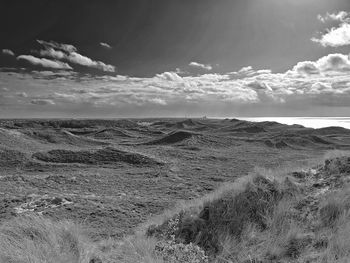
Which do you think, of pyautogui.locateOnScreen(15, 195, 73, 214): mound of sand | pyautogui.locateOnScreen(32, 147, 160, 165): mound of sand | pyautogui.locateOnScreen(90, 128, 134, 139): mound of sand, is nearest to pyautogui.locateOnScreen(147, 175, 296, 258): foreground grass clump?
pyautogui.locateOnScreen(15, 195, 73, 214): mound of sand

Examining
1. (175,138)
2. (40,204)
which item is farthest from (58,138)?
(40,204)

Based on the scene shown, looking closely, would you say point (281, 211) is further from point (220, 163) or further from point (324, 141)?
point (324, 141)

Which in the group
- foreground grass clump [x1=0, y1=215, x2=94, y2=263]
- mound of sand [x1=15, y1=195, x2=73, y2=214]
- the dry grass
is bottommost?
mound of sand [x1=15, y1=195, x2=73, y2=214]

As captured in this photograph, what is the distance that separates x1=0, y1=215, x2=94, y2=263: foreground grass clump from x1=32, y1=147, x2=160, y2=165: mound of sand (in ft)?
69.2

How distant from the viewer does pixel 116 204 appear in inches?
523

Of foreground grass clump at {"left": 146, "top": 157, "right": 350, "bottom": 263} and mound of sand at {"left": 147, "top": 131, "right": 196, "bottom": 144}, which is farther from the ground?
foreground grass clump at {"left": 146, "top": 157, "right": 350, "bottom": 263}

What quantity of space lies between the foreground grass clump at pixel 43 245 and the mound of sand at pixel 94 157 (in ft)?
69.2

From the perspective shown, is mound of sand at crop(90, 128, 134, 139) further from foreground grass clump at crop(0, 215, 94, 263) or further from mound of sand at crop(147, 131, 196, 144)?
foreground grass clump at crop(0, 215, 94, 263)

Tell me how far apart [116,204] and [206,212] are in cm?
760

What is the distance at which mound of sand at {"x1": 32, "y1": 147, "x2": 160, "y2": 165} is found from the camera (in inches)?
1054

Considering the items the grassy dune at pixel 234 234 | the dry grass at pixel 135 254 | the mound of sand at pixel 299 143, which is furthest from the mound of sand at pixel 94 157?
the mound of sand at pixel 299 143

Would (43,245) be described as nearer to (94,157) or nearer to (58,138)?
(94,157)

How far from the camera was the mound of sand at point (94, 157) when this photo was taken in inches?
1054

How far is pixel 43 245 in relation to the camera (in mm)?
4766
